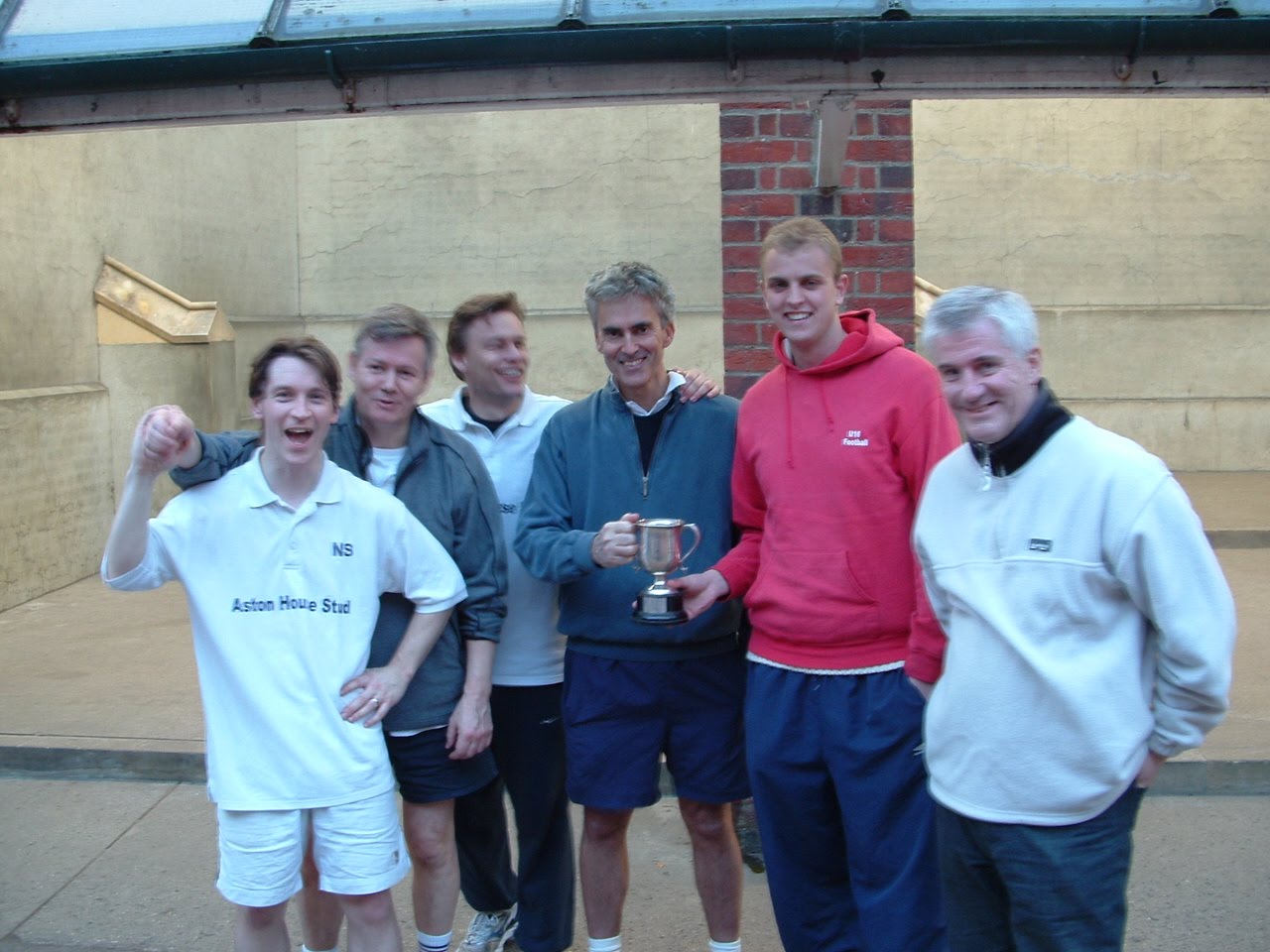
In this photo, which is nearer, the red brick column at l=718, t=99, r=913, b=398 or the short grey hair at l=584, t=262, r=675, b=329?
the short grey hair at l=584, t=262, r=675, b=329

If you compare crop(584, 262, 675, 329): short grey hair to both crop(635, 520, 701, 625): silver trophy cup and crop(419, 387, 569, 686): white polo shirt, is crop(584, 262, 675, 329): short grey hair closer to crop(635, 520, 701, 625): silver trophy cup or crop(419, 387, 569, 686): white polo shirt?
crop(419, 387, 569, 686): white polo shirt

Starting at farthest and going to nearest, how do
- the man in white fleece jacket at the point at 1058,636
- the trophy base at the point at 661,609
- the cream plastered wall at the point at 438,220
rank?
the cream plastered wall at the point at 438,220 < the trophy base at the point at 661,609 < the man in white fleece jacket at the point at 1058,636

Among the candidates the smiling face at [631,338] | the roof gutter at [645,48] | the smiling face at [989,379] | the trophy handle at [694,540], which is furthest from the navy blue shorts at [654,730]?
the roof gutter at [645,48]

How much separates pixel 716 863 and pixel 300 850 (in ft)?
3.59

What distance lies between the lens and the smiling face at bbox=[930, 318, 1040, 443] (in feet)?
7.61

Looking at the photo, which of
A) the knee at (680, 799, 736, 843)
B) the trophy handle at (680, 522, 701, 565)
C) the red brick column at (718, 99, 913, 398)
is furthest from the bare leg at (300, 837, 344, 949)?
the red brick column at (718, 99, 913, 398)

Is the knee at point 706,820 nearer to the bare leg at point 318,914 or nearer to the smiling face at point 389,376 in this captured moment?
the bare leg at point 318,914

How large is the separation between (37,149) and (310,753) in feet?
23.9

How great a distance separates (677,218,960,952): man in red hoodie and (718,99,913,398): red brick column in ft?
4.27

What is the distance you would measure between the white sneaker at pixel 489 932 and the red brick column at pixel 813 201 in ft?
6.17

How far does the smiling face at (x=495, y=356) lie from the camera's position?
3.45 m

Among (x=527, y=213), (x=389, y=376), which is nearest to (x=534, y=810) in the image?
(x=389, y=376)

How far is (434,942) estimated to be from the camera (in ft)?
10.8

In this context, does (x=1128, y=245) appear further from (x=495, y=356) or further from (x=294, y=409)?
(x=294, y=409)
